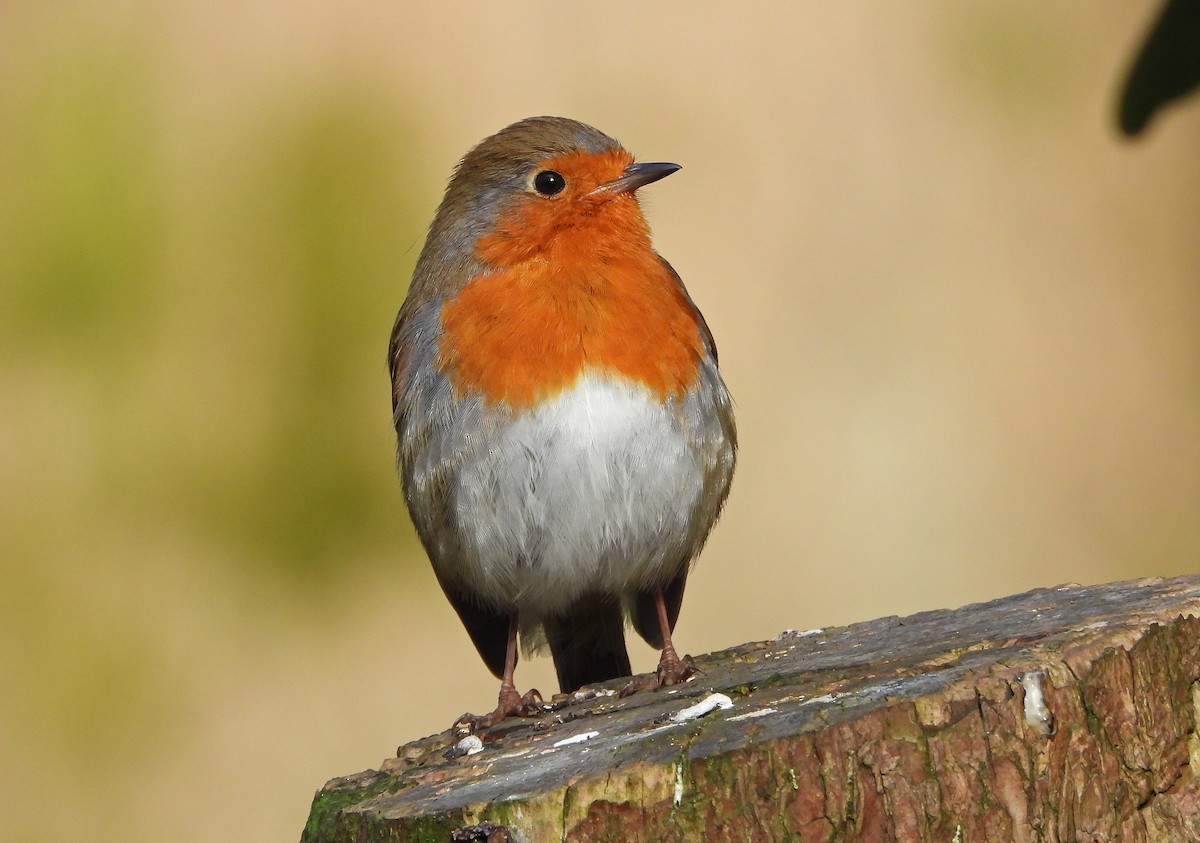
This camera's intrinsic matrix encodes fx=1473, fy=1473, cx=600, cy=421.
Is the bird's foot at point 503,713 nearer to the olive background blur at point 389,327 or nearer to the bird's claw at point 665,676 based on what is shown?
the bird's claw at point 665,676

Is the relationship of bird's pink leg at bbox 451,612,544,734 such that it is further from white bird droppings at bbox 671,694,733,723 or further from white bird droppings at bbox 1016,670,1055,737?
white bird droppings at bbox 1016,670,1055,737

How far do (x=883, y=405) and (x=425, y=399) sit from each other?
6.86 feet

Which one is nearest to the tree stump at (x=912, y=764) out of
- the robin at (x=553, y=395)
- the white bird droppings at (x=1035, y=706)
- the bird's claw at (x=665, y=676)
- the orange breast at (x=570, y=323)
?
the white bird droppings at (x=1035, y=706)

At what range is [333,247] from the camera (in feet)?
16.6

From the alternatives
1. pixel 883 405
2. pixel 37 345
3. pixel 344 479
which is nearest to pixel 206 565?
pixel 344 479

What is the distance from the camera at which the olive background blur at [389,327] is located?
4.91 metres

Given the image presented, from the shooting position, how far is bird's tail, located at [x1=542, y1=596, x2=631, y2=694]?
4.04 m

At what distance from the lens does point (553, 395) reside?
3275mm

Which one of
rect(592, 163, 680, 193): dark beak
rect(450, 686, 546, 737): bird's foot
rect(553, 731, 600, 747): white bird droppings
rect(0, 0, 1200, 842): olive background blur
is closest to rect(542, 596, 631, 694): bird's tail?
rect(450, 686, 546, 737): bird's foot

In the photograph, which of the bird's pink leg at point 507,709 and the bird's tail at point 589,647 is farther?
the bird's tail at point 589,647

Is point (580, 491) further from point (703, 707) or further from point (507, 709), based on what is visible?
point (703, 707)

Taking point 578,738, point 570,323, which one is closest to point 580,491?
point 570,323

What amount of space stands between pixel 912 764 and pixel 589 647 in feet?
6.36

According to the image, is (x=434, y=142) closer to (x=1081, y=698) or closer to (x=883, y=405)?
(x=883, y=405)
